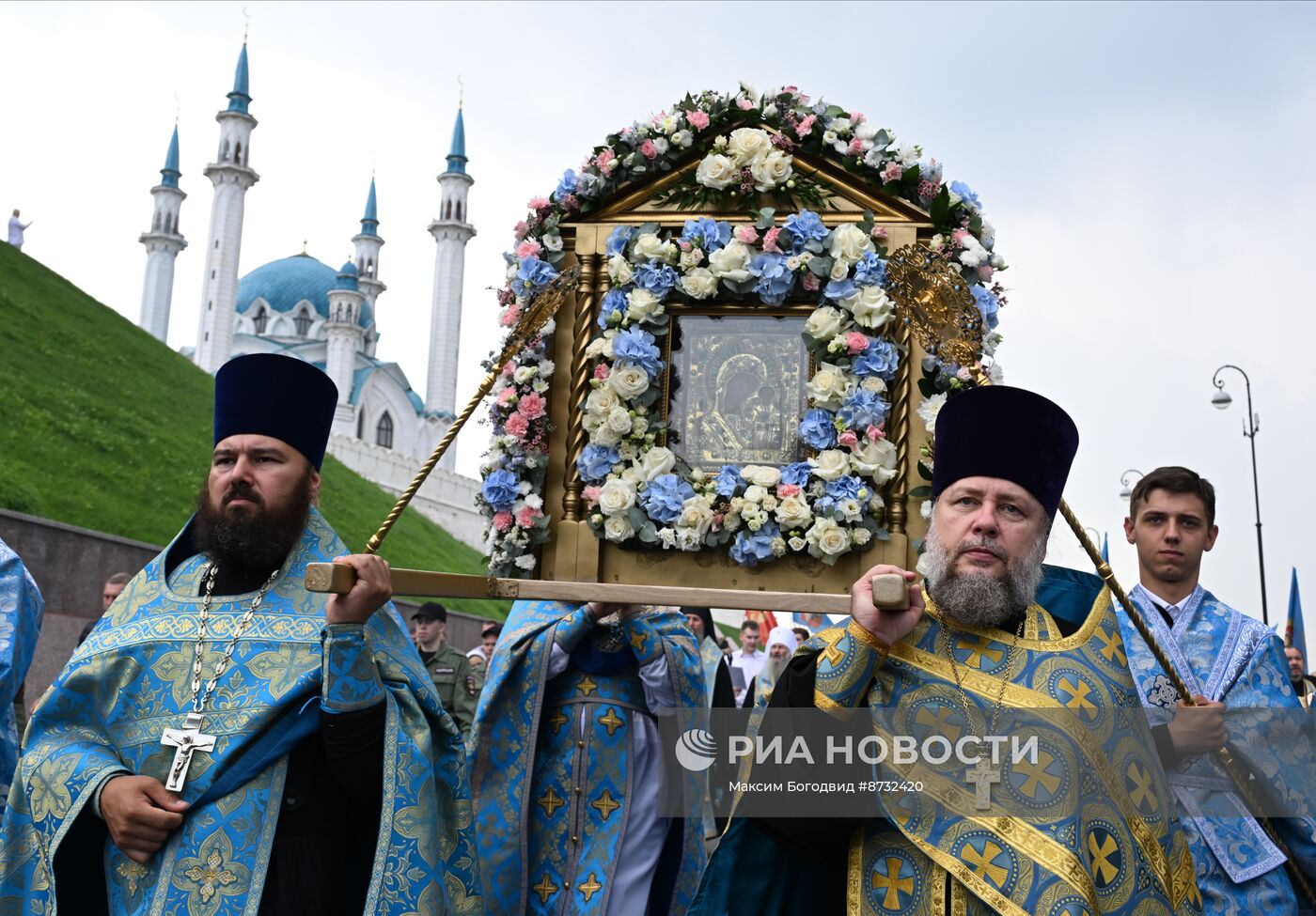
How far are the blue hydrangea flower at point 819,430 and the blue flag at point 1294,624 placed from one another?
814 cm

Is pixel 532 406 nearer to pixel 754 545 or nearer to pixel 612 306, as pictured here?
pixel 612 306

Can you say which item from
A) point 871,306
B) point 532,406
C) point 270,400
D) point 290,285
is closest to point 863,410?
point 871,306

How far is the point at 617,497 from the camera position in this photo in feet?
15.5

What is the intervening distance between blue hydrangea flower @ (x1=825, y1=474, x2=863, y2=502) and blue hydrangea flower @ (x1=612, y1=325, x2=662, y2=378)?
0.74m

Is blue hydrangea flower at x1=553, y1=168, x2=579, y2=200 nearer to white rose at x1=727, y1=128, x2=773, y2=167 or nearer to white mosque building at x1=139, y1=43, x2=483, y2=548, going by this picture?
white rose at x1=727, y1=128, x2=773, y2=167

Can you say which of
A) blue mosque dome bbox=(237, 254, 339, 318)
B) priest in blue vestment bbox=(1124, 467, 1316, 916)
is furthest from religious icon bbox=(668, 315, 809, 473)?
blue mosque dome bbox=(237, 254, 339, 318)

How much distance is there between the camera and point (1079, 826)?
10.6ft

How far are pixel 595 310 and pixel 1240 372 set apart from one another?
16.0 m

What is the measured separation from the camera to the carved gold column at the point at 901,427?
4.79m

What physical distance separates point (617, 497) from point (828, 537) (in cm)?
72

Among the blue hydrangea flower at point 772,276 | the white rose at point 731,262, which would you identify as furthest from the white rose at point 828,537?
the white rose at point 731,262

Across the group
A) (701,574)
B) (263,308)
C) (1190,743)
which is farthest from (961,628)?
(263,308)

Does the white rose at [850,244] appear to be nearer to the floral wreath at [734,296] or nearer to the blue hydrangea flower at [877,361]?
the floral wreath at [734,296]

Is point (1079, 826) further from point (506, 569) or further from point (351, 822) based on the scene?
point (506, 569)
